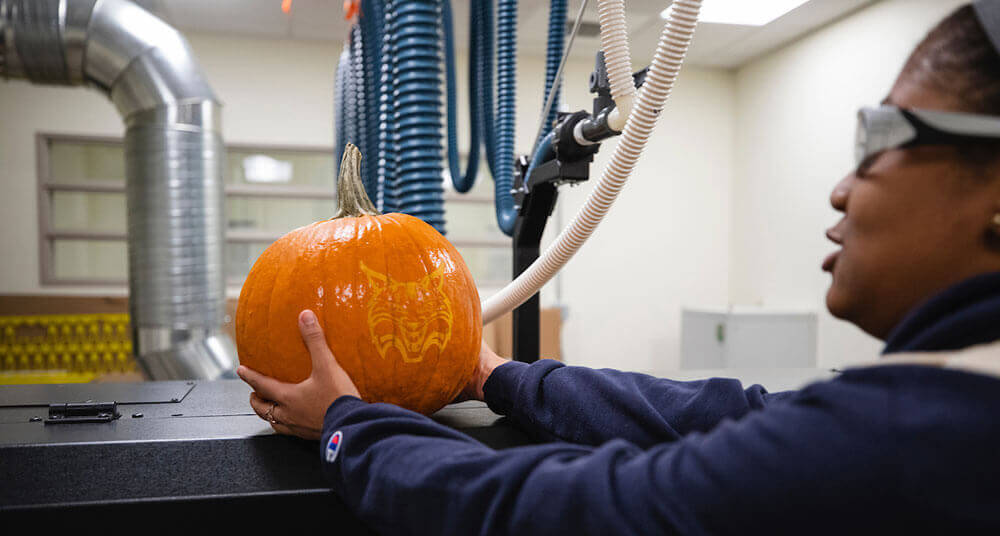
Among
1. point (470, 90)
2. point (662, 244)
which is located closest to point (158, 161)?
point (470, 90)

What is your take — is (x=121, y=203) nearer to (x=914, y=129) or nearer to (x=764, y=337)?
(x=764, y=337)

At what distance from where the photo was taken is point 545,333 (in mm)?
4375

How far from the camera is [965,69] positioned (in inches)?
15.6

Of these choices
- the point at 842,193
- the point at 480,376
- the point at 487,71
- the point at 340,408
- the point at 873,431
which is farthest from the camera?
the point at 487,71

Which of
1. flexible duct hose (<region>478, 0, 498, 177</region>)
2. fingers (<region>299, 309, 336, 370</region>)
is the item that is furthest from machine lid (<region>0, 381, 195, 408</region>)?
flexible duct hose (<region>478, 0, 498, 177</region>)

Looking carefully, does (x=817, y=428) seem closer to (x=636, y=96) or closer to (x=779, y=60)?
(x=636, y=96)

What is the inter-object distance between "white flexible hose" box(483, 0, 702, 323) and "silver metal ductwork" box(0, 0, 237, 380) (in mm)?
1659

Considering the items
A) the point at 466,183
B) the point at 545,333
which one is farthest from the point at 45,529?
the point at 545,333

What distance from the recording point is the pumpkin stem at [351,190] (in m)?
0.76

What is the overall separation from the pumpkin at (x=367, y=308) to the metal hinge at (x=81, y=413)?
179mm

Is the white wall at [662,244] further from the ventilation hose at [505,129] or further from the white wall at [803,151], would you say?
the ventilation hose at [505,129]

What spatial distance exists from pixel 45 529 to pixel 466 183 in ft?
4.00

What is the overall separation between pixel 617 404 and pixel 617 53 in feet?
1.37

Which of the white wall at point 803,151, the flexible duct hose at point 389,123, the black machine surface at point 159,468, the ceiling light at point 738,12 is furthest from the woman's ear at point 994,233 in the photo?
the white wall at point 803,151
